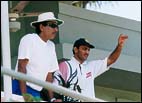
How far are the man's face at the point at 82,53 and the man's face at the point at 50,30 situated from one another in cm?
62

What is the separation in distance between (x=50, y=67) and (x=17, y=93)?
0.43m

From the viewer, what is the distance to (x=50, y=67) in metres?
6.95

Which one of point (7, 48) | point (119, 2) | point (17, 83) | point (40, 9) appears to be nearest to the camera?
point (7, 48)

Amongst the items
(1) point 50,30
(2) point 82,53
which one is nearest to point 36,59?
(1) point 50,30

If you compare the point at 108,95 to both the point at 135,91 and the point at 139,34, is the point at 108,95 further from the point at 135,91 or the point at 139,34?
the point at 139,34

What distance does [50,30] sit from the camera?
22.9 feet

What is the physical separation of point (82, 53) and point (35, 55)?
35.3 inches

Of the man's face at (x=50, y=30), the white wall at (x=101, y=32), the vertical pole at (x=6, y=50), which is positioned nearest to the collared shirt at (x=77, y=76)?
the man's face at (x=50, y=30)

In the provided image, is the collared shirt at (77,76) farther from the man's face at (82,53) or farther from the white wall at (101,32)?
the white wall at (101,32)

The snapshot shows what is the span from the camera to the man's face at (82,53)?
7539 mm

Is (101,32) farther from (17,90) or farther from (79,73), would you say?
(17,90)

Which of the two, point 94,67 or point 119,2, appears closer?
point 94,67

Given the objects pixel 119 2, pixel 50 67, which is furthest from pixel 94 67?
pixel 119 2

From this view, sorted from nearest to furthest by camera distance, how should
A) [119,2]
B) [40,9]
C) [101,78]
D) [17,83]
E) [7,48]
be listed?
[7,48]
[17,83]
[40,9]
[101,78]
[119,2]
